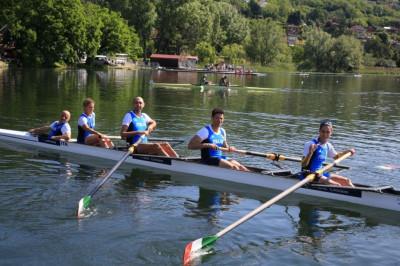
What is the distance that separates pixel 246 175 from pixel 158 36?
96556 mm

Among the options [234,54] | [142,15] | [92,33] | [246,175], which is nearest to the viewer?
[246,175]

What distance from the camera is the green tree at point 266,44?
115200 mm

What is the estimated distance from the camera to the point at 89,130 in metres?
14.8

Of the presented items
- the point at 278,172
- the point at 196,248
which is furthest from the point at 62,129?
the point at 196,248

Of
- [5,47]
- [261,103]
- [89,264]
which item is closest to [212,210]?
[89,264]

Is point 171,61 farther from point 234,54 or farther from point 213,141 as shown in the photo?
point 213,141

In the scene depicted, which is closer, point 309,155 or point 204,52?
point 309,155

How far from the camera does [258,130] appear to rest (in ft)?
73.4

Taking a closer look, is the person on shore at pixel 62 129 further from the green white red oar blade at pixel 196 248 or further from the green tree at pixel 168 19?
the green tree at pixel 168 19

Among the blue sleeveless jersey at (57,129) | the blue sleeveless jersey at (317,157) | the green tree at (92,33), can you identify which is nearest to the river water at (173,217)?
the blue sleeveless jersey at (57,129)

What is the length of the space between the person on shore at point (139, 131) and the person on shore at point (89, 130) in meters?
1.31

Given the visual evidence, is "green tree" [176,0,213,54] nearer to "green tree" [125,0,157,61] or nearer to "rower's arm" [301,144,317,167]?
"green tree" [125,0,157,61]

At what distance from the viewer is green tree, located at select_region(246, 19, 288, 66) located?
115m

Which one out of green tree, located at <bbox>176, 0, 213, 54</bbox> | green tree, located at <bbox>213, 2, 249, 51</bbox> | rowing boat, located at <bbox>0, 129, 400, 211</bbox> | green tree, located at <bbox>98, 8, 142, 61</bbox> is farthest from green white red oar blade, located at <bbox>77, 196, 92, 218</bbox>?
green tree, located at <bbox>213, 2, 249, 51</bbox>
